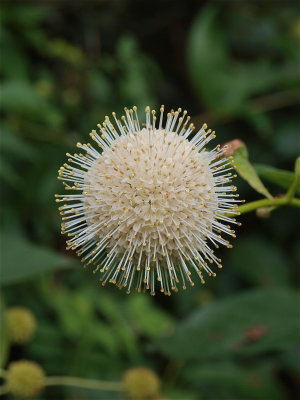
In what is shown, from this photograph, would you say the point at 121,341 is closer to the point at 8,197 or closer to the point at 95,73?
the point at 8,197

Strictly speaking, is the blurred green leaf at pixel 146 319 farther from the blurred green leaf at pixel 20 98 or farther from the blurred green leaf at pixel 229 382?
the blurred green leaf at pixel 20 98

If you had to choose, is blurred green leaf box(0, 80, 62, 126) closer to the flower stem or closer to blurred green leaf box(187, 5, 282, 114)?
blurred green leaf box(187, 5, 282, 114)

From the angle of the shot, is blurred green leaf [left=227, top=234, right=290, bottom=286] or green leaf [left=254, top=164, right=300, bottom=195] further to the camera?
blurred green leaf [left=227, top=234, right=290, bottom=286]

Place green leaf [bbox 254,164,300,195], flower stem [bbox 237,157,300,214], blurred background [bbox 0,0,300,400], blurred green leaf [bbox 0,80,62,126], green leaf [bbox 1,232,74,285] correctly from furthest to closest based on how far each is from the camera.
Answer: blurred green leaf [bbox 0,80,62,126]
blurred background [bbox 0,0,300,400]
green leaf [bbox 1,232,74,285]
green leaf [bbox 254,164,300,195]
flower stem [bbox 237,157,300,214]

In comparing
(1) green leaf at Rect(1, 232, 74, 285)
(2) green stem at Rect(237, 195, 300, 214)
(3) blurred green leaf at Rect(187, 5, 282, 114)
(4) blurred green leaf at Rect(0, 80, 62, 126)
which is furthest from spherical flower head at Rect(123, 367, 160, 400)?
(3) blurred green leaf at Rect(187, 5, 282, 114)

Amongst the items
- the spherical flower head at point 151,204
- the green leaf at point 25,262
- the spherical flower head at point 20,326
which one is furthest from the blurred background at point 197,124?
the spherical flower head at point 151,204

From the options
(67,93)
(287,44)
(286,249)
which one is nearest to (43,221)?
(67,93)
